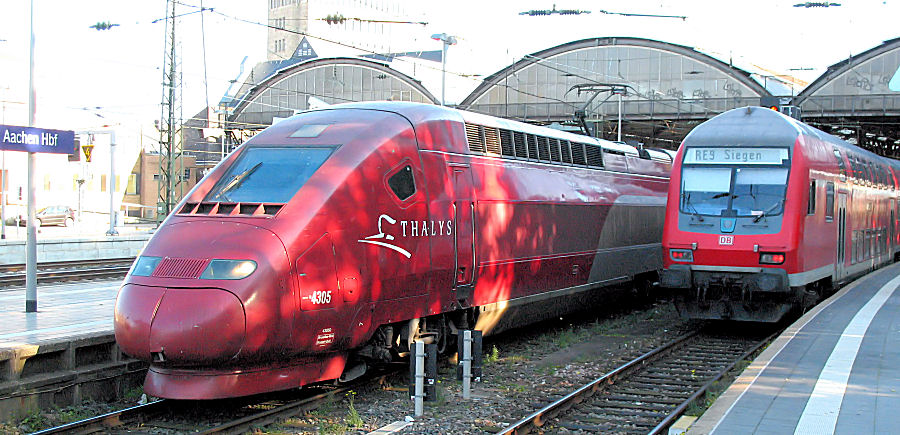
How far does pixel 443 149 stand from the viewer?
11.1m

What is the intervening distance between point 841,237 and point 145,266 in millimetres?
13465

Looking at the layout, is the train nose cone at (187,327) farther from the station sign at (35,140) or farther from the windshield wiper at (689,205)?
the windshield wiper at (689,205)

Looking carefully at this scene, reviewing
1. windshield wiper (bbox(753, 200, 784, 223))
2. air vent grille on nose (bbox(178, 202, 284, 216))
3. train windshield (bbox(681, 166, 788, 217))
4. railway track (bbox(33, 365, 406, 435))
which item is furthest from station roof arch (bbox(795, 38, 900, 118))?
air vent grille on nose (bbox(178, 202, 284, 216))

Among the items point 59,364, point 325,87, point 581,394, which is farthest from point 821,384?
point 325,87

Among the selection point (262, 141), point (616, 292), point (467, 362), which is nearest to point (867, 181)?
point (616, 292)

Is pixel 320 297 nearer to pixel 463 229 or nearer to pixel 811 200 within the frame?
pixel 463 229

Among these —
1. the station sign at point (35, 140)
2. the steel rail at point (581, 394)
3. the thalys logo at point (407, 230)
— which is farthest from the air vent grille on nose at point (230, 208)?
the station sign at point (35, 140)

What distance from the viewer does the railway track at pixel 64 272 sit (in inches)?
759

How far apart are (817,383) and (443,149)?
521 cm

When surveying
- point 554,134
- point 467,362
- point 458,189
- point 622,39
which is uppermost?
point 622,39

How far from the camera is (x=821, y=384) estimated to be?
9.04m

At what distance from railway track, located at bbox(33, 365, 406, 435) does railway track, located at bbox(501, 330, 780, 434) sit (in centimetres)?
237

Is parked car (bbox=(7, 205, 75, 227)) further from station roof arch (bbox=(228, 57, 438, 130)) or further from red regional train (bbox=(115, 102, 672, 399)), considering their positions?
red regional train (bbox=(115, 102, 672, 399))

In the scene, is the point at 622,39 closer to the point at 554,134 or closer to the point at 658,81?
the point at 658,81
